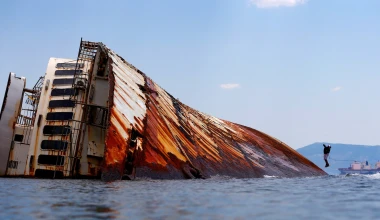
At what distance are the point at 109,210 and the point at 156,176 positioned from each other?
10.1 metres

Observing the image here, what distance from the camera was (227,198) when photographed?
11055mm

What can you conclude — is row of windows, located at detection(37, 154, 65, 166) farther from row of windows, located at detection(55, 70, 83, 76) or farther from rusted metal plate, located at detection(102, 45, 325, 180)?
rusted metal plate, located at detection(102, 45, 325, 180)

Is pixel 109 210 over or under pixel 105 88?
under

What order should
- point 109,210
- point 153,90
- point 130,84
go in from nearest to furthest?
point 109,210
point 130,84
point 153,90

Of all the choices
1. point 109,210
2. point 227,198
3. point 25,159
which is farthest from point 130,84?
point 109,210

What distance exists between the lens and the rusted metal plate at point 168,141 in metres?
18.1

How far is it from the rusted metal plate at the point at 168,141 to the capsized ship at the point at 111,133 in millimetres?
52

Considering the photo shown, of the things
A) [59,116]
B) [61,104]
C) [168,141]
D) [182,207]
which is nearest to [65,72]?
[61,104]

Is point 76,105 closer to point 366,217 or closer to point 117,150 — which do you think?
point 117,150

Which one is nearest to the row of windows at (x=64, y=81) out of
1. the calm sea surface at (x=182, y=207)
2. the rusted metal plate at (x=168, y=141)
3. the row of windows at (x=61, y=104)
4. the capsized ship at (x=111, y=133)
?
the capsized ship at (x=111, y=133)

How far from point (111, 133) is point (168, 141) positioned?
169 inches

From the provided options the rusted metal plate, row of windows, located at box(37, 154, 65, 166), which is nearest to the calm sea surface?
the rusted metal plate

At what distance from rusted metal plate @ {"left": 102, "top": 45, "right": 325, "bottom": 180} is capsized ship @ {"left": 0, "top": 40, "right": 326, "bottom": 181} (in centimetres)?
5

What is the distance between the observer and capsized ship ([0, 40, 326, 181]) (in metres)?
18.8
